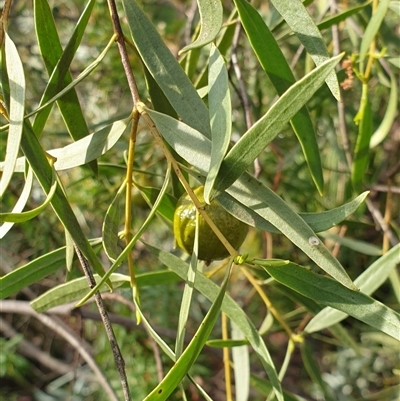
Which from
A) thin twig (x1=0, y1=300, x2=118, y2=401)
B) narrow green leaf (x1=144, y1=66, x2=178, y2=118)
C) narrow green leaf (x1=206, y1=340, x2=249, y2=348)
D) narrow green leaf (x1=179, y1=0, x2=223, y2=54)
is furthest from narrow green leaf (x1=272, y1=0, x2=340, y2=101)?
thin twig (x1=0, y1=300, x2=118, y2=401)

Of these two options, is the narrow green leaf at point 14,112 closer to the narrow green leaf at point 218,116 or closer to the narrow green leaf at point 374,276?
the narrow green leaf at point 218,116

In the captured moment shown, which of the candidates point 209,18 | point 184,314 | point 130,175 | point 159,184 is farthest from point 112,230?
point 159,184

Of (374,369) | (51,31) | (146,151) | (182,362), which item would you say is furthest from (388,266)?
(374,369)

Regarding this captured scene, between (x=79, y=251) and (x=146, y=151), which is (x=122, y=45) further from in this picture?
(x=146, y=151)

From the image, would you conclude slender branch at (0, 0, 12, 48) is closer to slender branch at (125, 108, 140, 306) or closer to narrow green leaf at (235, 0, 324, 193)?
slender branch at (125, 108, 140, 306)

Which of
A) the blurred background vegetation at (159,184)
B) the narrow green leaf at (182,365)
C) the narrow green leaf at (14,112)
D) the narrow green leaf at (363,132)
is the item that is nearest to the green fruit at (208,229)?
the narrow green leaf at (182,365)

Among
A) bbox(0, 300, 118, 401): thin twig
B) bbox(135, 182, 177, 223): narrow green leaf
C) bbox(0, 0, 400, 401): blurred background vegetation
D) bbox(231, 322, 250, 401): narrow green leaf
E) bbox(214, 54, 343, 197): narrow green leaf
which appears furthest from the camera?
bbox(0, 0, 400, 401): blurred background vegetation
